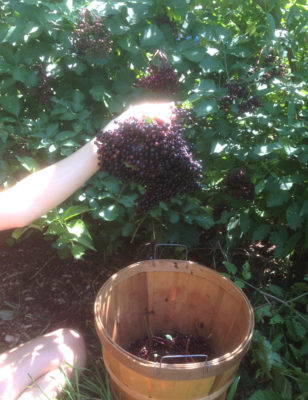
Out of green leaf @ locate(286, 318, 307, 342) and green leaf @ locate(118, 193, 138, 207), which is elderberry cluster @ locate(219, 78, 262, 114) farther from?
green leaf @ locate(286, 318, 307, 342)

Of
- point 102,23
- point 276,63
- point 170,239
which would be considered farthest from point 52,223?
point 276,63

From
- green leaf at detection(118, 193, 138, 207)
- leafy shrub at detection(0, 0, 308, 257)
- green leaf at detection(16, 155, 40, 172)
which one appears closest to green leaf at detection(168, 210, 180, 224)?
leafy shrub at detection(0, 0, 308, 257)

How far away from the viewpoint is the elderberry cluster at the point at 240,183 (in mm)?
1693

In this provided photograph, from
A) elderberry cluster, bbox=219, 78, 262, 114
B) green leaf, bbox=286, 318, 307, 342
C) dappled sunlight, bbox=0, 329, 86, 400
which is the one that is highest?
elderberry cluster, bbox=219, 78, 262, 114

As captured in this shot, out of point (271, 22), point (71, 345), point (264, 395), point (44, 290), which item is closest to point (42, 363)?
point (71, 345)

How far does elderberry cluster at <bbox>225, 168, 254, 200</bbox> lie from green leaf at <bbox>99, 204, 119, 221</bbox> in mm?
499

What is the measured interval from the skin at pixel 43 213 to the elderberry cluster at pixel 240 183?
526 millimetres

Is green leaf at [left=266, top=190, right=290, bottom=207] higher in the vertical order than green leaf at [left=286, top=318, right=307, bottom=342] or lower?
higher

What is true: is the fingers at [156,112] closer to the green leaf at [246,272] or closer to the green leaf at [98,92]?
the green leaf at [98,92]

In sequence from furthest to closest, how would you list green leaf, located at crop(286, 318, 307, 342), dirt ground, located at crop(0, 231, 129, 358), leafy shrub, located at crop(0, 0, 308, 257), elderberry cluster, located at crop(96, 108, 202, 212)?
A: dirt ground, located at crop(0, 231, 129, 358) < green leaf, located at crop(286, 318, 307, 342) < leafy shrub, located at crop(0, 0, 308, 257) < elderberry cluster, located at crop(96, 108, 202, 212)

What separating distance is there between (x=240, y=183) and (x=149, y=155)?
73 centimetres

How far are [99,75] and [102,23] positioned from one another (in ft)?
0.90

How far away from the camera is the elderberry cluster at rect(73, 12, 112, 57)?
1.50 m

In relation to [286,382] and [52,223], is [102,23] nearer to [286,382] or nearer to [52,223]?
[52,223]
